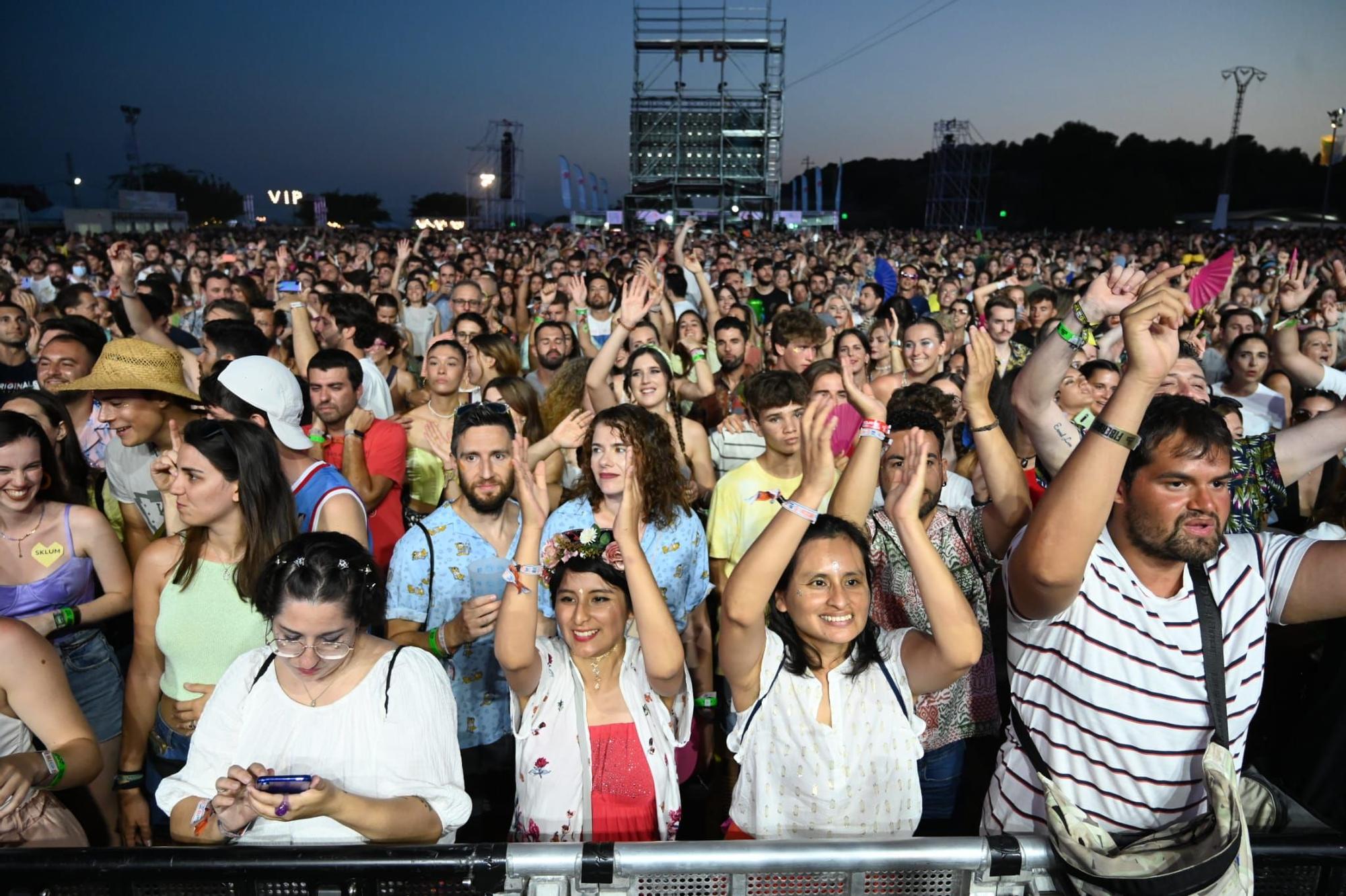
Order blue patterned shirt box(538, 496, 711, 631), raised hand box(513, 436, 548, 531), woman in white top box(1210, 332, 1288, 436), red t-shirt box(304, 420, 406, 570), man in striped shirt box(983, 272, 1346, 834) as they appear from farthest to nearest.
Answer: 1. woman in white top box(1210, 332, 1288, 436)
2. red t-shirt box(304, 420, 406, 570)
3. blue patterned shirt box(538, 496, 711, 631)
4. raised hand box(513, 436, 548, 531)
5. man in striped shirt box(983, 272, 1346, 834)

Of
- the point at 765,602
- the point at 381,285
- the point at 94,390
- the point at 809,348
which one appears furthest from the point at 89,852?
the point at 381,285

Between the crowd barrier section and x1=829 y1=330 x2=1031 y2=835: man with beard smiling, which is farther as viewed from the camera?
x1=829 y1=330 x2=1031 y2=835: man with beard smiling

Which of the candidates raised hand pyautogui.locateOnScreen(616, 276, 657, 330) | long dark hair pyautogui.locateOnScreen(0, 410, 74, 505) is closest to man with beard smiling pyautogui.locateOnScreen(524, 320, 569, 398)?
raised hand pyautogui.locateOnScreen(616, 276, 657, 330)

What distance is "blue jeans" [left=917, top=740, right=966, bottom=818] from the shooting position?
2.76 meters

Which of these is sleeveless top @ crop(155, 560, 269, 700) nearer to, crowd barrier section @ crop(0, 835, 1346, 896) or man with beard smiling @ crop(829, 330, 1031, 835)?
crowd barrier section @ crop(0, 835, 1346, 896)

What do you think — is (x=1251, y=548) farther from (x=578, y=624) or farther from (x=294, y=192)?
(x=294, y=192)

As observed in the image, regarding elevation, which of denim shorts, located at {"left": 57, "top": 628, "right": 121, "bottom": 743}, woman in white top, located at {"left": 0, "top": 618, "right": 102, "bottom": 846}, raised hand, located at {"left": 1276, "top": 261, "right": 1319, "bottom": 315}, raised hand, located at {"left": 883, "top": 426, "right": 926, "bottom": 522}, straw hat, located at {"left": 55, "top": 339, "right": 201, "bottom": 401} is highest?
raised hand, located at {"left": 1276, "top": 261, "right": 1319, "bottom": 315}

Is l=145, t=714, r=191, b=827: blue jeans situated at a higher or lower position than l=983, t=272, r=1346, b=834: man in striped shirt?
lower

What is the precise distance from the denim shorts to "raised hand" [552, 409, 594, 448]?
1.82 meters

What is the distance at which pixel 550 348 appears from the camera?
19.5ft

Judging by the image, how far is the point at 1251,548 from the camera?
214 cm

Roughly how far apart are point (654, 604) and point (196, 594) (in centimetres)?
144

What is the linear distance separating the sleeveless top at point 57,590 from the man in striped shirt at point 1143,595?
315cm

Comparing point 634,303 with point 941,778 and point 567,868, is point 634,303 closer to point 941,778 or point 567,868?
point 941,778
